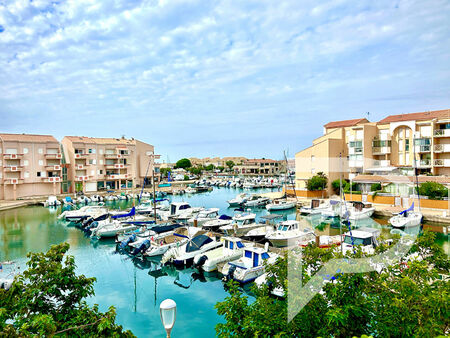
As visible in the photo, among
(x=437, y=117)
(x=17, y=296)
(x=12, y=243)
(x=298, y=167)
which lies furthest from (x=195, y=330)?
(x=437, y=117)

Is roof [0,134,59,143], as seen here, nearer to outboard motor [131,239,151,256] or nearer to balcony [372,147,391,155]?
outboard motor [131,239,151,256]

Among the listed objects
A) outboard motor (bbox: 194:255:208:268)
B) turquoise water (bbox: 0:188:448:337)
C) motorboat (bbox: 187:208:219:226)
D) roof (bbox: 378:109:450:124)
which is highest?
roof (bbox: 378:109:450:124)

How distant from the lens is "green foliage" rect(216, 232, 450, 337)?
4090mm

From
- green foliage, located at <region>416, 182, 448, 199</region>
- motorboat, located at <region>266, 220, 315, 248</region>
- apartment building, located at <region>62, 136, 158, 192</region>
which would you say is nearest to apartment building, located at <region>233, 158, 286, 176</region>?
apartment building, located at <region>62, 136, 158, 192</region>

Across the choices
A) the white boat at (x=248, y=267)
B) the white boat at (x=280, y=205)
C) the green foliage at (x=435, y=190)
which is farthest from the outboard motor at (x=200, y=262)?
the green foliage at (x=435, y=190)

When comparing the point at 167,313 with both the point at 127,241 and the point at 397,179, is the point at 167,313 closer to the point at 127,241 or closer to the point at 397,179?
the point at 127,241

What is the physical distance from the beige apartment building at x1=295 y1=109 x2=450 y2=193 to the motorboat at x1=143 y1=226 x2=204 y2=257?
21.9m

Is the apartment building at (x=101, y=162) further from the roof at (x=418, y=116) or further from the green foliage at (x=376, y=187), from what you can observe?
the roof at (x=418, y=116)

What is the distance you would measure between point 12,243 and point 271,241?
19162 mm

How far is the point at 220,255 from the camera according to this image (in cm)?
1691

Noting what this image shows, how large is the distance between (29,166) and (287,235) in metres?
42.5

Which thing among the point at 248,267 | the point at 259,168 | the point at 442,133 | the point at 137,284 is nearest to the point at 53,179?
the point at 137,284

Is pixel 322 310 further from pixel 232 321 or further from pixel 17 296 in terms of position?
pixel 17 296

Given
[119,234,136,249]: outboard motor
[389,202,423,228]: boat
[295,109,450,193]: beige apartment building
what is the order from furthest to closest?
[295,109,450,193]: beige apartment building → [389,202,423,228]: boat → [119,234,136,249]: outboard motor
